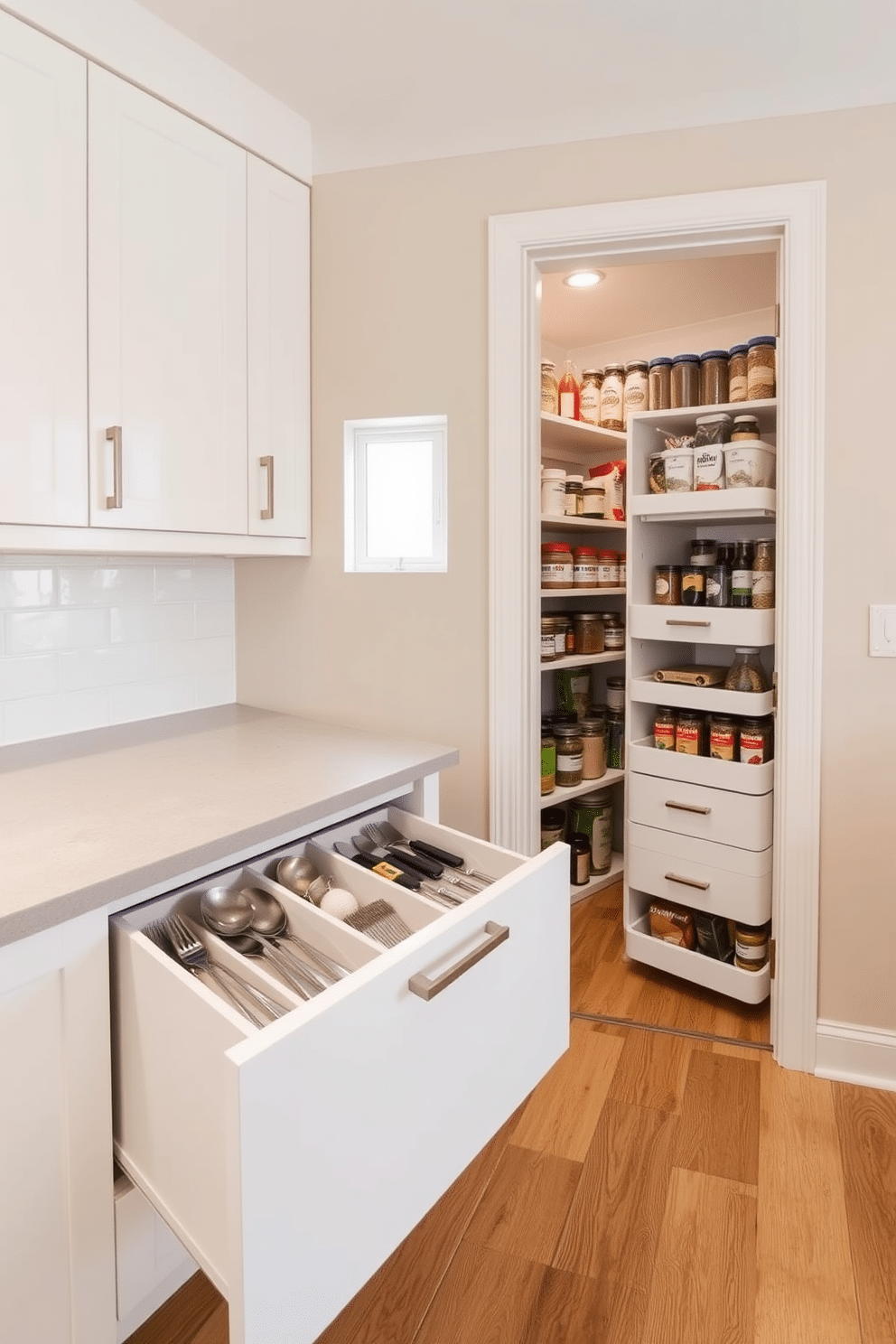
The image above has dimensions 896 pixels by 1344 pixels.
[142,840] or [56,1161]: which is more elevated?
[142,840]

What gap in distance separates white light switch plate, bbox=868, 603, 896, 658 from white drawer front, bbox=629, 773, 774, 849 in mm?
568

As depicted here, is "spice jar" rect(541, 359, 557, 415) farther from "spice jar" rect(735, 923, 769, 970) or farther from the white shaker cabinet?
the white shaker cabinet

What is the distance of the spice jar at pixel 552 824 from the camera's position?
2994 millimetres

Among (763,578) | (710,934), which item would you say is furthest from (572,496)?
(710,934)

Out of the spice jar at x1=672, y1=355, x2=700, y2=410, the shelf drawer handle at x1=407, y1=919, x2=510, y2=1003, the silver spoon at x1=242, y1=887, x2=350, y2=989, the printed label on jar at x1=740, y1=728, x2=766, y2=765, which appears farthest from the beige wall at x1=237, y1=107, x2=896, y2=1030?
the shelf drawer handle at x1=407, y1=919, x2=510, y2=1003

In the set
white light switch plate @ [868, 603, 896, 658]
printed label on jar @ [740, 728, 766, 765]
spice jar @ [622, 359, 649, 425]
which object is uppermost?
spice jar @ [622, 359, 649, 425]

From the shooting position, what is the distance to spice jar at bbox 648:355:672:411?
2478 millimetres

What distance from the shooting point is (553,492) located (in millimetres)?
2760

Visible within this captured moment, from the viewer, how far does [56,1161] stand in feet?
3.26

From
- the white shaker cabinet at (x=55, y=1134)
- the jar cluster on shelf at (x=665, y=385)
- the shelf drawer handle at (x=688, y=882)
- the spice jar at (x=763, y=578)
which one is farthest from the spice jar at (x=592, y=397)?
the white shaker cabinet at (x=55, y=1134)

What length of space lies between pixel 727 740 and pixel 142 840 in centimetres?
165

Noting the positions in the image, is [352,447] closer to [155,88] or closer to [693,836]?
[155,88]

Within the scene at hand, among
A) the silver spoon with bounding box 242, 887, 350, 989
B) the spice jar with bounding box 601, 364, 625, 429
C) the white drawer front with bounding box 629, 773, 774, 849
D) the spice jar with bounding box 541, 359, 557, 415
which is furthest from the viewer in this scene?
the spice jar with bounding box 601, 364, 625, 429

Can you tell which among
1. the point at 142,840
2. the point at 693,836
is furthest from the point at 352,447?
the point at 693,836
